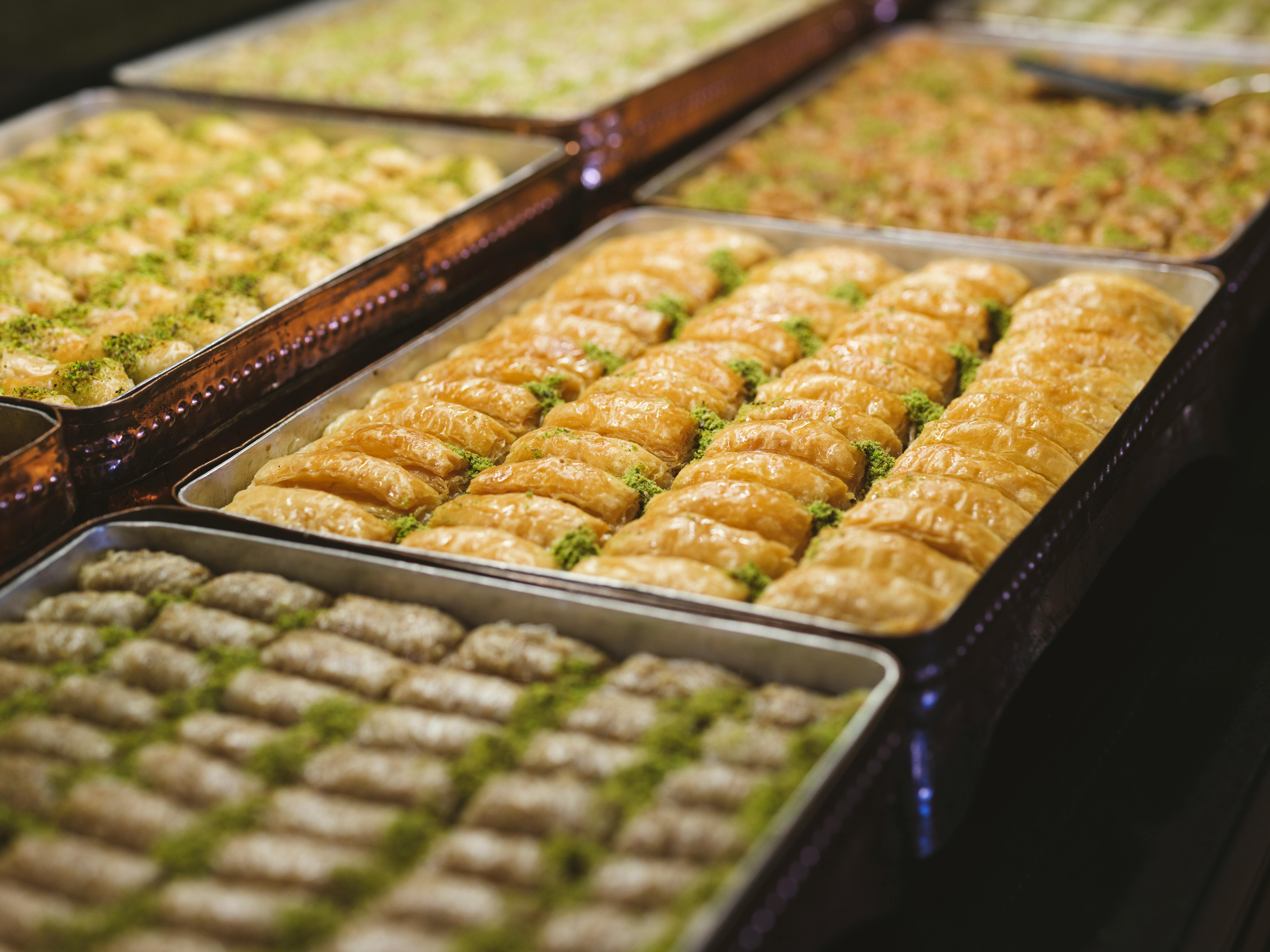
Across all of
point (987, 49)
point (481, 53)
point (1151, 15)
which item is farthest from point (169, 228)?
point (1151, 15)

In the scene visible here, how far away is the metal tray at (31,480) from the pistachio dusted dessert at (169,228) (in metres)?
0.13

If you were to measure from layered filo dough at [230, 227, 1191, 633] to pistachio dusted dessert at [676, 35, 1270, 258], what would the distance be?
82 centimetres

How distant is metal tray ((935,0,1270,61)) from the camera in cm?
689

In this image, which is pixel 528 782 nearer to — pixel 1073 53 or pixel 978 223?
pixel 978 223

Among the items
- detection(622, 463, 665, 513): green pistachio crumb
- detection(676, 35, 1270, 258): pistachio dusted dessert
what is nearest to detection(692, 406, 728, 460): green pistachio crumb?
detection(622, 463, 665, 513): green pistachio crumb

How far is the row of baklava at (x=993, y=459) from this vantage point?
8.70 ft

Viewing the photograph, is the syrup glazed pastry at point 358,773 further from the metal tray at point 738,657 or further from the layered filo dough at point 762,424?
the layered filo dough at point 762,424

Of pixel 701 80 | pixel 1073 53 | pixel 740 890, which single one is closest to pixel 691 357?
pixel 740 890

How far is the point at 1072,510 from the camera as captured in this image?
2.94m

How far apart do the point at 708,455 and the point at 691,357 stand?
0.56 metres

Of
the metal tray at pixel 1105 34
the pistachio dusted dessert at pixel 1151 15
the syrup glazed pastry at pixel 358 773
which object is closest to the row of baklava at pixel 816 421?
the syrup glazed pastry at pixel 358 773

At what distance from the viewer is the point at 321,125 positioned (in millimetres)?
5516

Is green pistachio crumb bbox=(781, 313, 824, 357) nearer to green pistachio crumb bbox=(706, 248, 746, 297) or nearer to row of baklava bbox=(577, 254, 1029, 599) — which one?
row of baklava bbox=(577, 254, 1029, 599)

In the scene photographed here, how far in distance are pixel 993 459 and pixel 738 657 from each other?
106 centimetres
